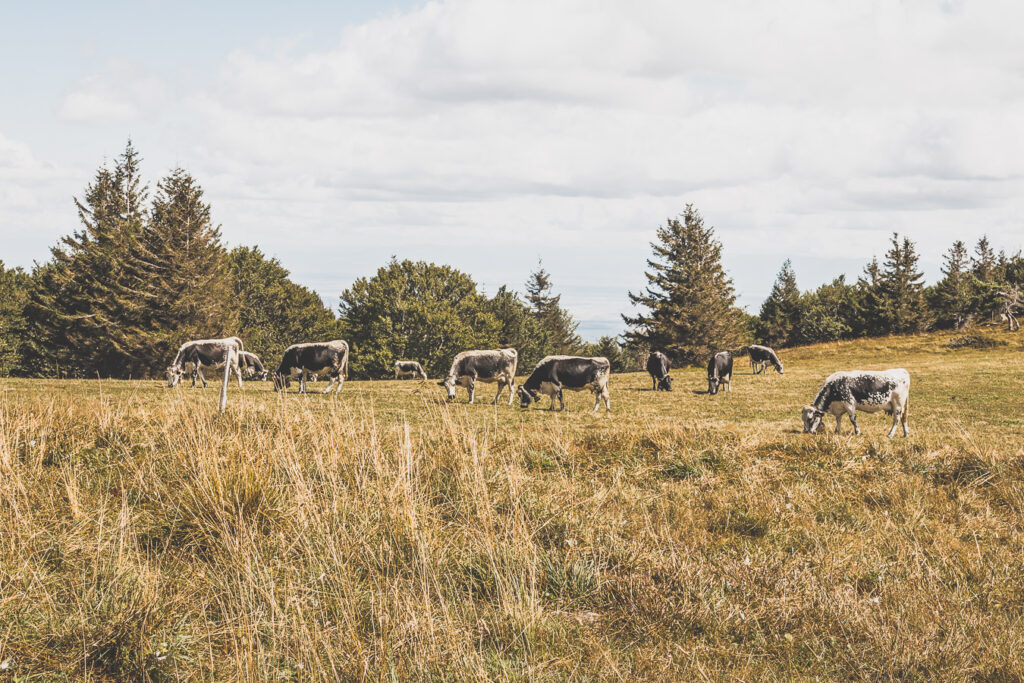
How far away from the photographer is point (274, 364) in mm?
66688

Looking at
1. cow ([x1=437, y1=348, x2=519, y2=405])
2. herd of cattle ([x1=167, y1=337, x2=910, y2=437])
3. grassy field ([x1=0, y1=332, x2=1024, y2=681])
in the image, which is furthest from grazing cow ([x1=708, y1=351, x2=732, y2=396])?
grassy field ([x1=0, y1=332, x2=1024, y2=681])

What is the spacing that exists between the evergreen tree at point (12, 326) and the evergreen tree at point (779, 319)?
3293 inches

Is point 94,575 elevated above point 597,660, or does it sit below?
above

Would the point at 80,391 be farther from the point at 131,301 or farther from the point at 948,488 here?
the point at 131,301

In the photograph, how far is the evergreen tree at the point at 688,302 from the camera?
66.8m

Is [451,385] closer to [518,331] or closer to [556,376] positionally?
[556,376]

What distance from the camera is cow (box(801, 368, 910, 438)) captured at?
1688 cm

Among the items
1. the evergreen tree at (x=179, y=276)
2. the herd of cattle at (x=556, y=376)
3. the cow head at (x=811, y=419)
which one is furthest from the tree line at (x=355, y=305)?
the cow head at (x=811, y=419)

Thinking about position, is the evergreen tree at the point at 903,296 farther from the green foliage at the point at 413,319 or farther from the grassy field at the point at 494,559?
the grassy field at the point at 494,559

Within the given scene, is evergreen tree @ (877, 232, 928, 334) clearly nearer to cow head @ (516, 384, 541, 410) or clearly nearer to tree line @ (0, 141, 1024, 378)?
tree line @ (0, 141, 1024, 378)

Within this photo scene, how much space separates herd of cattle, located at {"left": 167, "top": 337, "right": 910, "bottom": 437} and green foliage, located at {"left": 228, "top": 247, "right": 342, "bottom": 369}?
41.2m

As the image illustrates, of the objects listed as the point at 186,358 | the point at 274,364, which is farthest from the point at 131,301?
the point at 186,358

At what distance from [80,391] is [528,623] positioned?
2198cm

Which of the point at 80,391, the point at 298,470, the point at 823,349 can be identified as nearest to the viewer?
the point at 298,470
